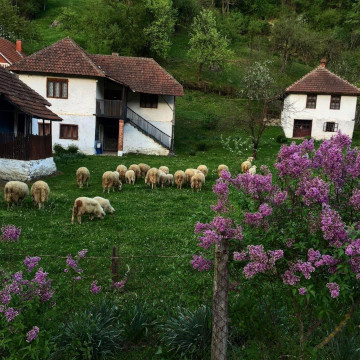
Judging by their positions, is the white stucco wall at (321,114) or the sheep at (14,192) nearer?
the sheep at (14,192)

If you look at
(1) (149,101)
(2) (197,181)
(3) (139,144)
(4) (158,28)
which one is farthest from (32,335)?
(4) (158,28)

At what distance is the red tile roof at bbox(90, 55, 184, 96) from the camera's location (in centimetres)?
3434

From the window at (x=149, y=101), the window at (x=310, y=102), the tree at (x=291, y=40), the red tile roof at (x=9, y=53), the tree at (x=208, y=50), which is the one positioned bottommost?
the window at (x=149, y=101)

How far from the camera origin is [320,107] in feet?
129

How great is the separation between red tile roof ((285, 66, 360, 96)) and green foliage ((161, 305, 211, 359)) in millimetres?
36959

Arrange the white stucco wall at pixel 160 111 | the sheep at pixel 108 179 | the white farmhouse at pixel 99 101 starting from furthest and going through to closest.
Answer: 1. the white stucco wall at pixel 160 111
2. the white farmhouse at pixel 99 101
3. the sheep at pixel 108 179

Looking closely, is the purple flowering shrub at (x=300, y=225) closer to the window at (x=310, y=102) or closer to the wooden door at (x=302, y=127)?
the wooden door at (x=302, y=127)

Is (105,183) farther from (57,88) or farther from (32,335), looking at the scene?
(57,88)

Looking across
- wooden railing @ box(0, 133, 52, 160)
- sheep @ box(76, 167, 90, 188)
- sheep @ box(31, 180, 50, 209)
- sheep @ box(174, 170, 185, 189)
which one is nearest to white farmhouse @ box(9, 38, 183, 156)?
wooden railing @ box(0, 133, 52, 160)

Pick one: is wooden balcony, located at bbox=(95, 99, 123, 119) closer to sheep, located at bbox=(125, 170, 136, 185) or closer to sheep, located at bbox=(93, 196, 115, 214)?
sheep, located at bbox=(125, 170, 136, 185)

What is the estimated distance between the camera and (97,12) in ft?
160

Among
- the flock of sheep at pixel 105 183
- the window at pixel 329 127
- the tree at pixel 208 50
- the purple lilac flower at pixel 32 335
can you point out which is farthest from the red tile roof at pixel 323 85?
the purple lilac flower at pixel 32 335

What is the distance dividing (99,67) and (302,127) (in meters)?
21.3

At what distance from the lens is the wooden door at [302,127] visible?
131 ft
